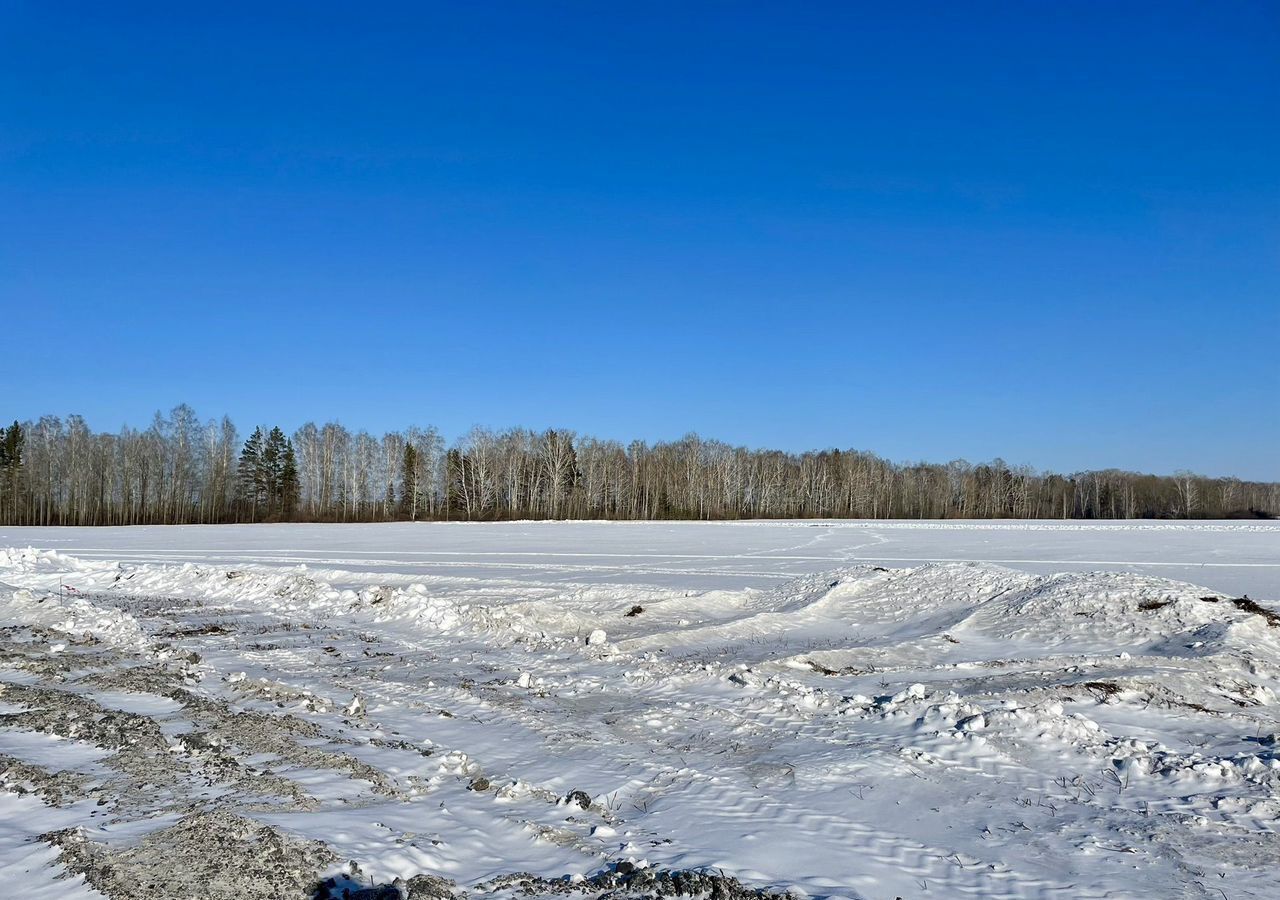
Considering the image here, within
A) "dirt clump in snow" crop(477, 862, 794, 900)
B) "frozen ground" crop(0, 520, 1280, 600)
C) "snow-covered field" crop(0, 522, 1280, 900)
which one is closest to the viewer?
"dirt clump in snow" crop(477, 862, 794, 900)

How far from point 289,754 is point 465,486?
77.2m

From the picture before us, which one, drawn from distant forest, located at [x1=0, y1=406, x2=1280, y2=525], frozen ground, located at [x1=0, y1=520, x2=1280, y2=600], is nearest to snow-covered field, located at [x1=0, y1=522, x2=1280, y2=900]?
frozen ground, located at [x1=0, y1=520, x2=1280, y2=600]

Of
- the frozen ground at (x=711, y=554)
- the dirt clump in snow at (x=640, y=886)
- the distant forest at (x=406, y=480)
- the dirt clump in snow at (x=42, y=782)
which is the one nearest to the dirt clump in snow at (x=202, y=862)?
the dirt clump in snow at (x=42, y=782)

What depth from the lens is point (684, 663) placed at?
11.3 metres

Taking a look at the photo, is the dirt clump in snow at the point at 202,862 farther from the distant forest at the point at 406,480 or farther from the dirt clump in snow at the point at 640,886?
the distant forest at the point at 406,480

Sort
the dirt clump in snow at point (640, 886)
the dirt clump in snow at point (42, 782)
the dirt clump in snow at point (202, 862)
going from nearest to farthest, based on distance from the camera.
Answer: the dirt clump in snow at point (202, 862)
the dirt clump in snow at point (640, 886)
the dirt clump in snow at point (42, 782)

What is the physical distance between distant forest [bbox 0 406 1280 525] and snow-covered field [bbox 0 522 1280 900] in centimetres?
6685

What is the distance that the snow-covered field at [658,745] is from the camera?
498 centimetres

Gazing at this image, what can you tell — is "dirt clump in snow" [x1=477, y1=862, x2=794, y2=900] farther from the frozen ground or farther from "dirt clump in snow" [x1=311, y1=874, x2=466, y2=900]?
the frozen ground

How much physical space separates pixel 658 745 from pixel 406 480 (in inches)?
3299

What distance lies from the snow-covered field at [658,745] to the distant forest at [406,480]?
6685 centimetres

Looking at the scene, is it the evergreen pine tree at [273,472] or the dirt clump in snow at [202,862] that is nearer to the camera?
the dirt clump in snow at [202,862]

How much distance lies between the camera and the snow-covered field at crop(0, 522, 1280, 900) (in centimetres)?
498

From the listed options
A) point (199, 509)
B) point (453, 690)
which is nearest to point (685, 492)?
point (199, 509)
